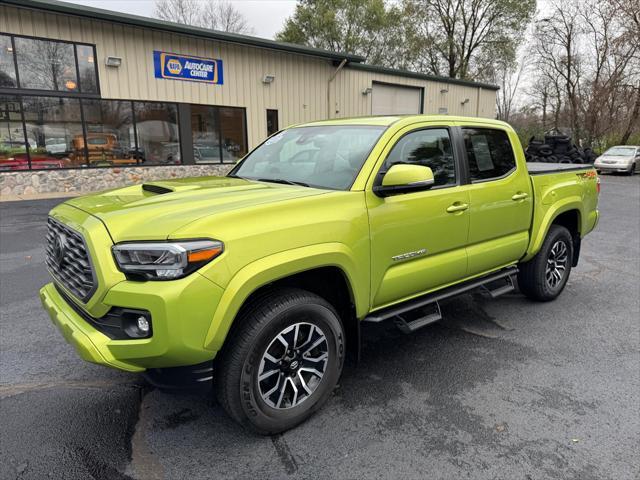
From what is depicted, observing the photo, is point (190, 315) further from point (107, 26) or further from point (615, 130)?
point (615, 130)

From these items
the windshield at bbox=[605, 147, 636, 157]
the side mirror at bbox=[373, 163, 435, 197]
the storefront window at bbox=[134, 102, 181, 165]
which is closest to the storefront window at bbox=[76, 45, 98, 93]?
the storefront window at bbox=[134, 102, 181, 165]

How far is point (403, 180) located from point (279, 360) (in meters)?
1.34

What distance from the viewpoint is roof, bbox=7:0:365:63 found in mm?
12023

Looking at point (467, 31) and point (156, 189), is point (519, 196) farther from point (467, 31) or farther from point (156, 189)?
point (467, 31)

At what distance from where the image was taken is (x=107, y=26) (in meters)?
13.5

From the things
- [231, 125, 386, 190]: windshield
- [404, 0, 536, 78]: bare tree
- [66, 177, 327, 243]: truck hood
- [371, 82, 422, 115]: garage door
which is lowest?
[66, 177, 327, 243]: truck hood

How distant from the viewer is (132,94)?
14.3 m

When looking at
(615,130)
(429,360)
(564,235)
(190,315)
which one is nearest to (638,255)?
(564,235)

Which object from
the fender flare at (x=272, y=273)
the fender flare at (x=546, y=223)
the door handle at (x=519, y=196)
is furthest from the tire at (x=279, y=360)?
the fender flare at (x=546, y=223)

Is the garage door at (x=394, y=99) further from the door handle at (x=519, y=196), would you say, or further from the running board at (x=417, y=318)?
the running board at (x=417, y=318)

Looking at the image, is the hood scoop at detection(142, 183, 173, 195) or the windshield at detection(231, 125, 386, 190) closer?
the hood scoop at detection(142, 183, 173, 195)

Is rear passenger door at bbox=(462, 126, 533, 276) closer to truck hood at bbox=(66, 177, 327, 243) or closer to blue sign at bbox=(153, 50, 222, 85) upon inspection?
truck hood at bbox=(66, 177, 327, 243)

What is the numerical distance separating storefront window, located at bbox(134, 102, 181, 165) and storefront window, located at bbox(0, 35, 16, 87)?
3249 mm

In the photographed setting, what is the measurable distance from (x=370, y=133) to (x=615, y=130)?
114ft
